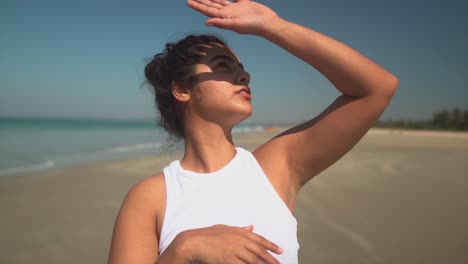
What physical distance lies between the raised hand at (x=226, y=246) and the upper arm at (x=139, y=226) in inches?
9.7

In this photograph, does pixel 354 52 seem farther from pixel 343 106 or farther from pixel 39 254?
pixel 39 254

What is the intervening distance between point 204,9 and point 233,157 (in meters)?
0.78

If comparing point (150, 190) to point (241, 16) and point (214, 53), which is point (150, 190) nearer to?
point (214, 53)

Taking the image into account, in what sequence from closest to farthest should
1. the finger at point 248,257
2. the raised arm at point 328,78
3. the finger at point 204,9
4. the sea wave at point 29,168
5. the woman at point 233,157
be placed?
the finger at point 248,257, the woman at point 233,157, the raised arm at point 328,78, the finger at point 204,9, the sea wave at point 29,168

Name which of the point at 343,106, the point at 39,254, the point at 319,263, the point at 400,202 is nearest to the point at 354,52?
the point at 343,106

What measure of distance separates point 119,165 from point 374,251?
7896mm

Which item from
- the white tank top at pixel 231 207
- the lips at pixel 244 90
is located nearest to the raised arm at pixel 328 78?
the white tank top at pixel 231 207

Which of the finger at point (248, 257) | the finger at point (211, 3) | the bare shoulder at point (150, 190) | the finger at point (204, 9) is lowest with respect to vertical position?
the bare shoulder at point (150, 190)

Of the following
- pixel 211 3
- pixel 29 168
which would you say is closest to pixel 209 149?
pixel 211 3

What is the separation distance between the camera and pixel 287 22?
5.02 ft

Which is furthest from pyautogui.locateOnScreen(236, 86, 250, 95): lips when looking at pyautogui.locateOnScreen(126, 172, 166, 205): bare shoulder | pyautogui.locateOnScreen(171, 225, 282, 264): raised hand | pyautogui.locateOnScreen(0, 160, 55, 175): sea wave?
pyautogui.locateOnScreen(0, 160, 55, 175): sea wave

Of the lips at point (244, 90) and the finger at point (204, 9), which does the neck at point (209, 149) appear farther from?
the finger at point (204, 9)

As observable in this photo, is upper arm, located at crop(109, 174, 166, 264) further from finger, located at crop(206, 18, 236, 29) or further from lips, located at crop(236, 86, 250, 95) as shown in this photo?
finger, located at crop(206, 18, 236, 29)

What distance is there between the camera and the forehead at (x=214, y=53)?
1715 mm
